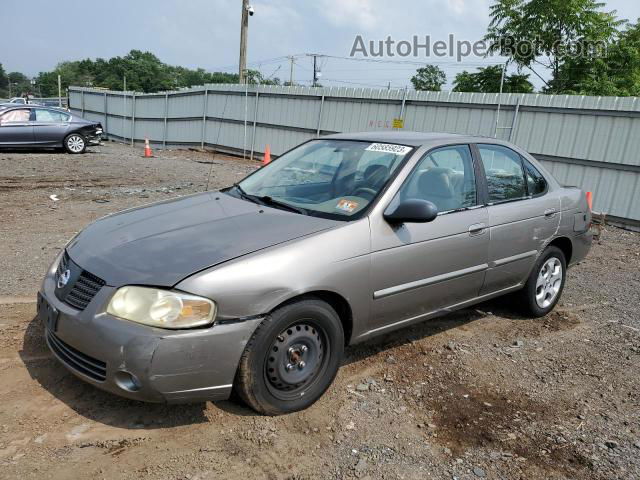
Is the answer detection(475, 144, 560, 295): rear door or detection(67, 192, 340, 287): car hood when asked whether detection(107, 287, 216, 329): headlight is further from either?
detection(475, 144, 560, 295): rear door

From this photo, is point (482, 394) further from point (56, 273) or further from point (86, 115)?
point (86, 115)

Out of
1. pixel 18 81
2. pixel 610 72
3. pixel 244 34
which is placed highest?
pixel 244 34

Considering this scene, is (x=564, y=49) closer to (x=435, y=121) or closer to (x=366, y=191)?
(x=435, y=121)

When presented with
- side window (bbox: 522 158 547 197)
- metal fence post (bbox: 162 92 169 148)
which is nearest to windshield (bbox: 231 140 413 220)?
side window (bbox: 522 158 547 197)

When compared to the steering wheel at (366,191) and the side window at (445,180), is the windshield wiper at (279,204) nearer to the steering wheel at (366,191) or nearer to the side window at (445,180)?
the steering wheel at (366,191)

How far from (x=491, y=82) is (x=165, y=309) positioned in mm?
20722

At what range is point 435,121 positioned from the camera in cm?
1292

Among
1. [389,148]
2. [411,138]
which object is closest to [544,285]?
[411,138]

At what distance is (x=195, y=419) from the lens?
3006 millimetres

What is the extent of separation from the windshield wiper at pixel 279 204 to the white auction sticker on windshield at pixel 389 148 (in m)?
0.82

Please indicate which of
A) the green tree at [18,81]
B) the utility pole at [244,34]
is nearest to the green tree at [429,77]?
the utility pole at [244,34]

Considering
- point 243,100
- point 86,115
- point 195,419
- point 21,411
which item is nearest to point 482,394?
point 195,419

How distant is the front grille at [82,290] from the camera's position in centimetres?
284

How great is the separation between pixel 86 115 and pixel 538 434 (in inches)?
1303
